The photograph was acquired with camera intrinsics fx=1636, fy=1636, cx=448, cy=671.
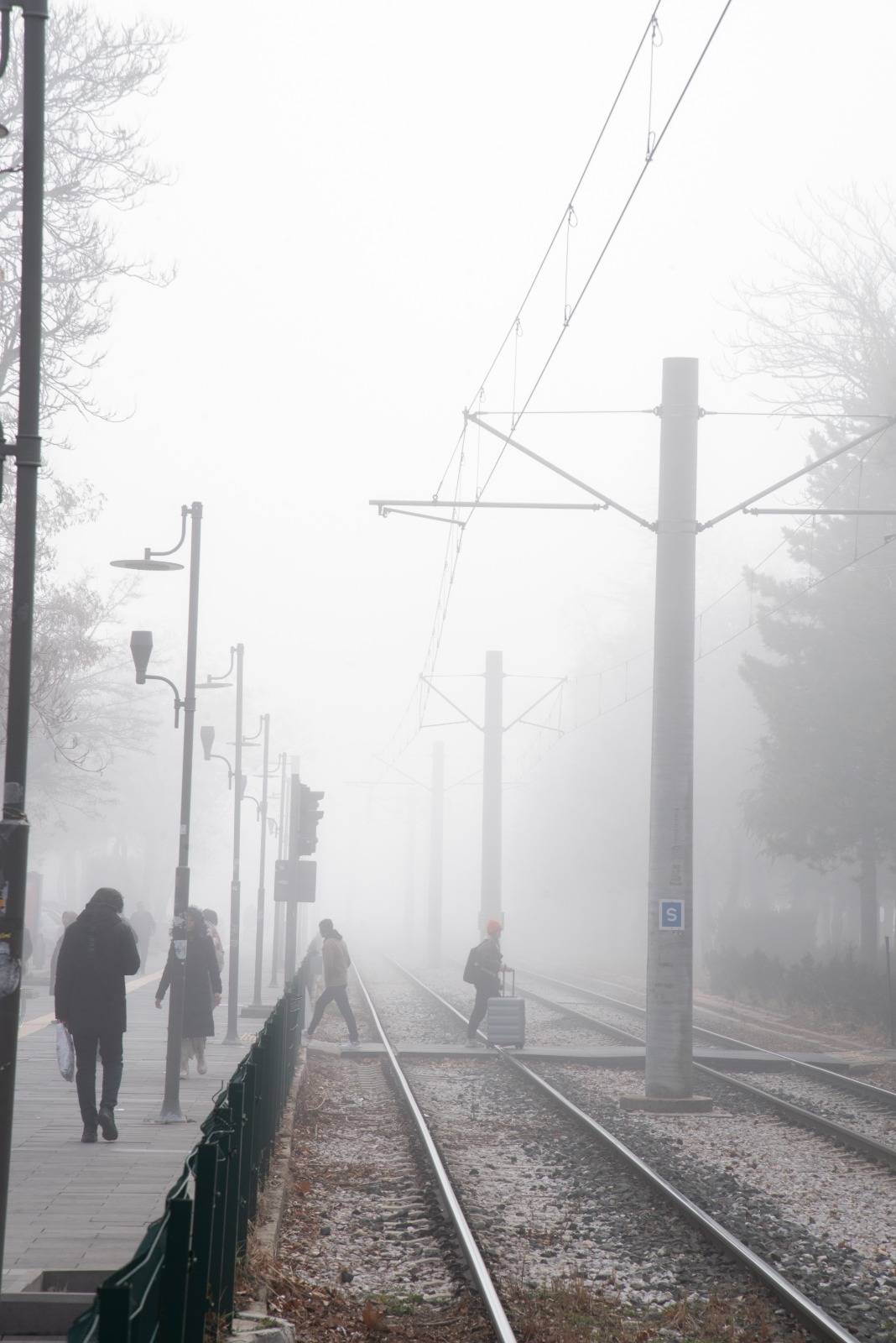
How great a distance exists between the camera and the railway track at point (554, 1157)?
8.48 m

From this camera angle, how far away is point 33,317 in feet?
21.8

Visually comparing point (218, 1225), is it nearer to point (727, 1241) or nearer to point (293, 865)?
point (727, 1241)

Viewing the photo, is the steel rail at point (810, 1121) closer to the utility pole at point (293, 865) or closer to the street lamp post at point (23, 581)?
the utility pole at point (293, 865)

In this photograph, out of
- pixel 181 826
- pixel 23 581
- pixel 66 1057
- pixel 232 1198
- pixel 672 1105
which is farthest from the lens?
pixel 672 1105

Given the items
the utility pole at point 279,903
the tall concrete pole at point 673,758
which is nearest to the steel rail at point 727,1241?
the tall concrete pole at point 673,758

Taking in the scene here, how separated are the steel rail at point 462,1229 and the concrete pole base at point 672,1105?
7.88 feet

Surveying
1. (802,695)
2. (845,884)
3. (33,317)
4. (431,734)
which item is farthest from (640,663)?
(431,734)

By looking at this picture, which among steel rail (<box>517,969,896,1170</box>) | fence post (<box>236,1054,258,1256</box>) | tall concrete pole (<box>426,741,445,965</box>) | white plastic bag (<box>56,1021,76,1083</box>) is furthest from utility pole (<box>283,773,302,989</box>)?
tall concrete pole (<box>426,741,445,965</box>)

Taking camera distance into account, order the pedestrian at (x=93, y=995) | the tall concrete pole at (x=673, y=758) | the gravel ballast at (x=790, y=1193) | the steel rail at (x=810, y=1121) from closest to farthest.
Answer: the gravel ballast at (x=790, y=1193) → the pedestrian at (x=93, y=995) → the steel rail at (x=810, y=1121) → the tall concrete pole at (x=673, y=758)

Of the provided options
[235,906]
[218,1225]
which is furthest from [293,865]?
[218,1225]

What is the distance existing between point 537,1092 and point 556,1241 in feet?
27.5


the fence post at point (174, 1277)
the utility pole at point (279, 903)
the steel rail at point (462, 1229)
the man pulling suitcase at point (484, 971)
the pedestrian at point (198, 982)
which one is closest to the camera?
the fence post at point (174, 1277)

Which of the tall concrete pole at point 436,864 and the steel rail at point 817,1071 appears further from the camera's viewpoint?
the tall concrete pole at point 436,864

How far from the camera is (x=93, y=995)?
489 inches
